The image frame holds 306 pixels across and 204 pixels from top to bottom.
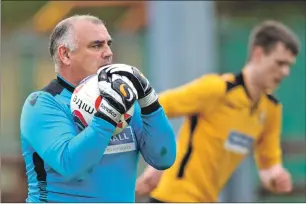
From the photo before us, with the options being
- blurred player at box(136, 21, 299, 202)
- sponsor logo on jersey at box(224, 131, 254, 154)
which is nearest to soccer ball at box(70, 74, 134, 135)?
blurred player at box(136, 21, 299, 202)

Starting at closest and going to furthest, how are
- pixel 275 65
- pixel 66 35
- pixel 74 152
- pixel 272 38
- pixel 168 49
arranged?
1. pixel 74 152
2. pixel 66 35
3. pixel 275 65
4. pixel 272 38
5. pixel 168 49

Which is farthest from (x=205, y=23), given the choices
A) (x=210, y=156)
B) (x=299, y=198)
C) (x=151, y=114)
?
(x=151, y=114)

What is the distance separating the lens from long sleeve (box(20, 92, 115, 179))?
2990mm

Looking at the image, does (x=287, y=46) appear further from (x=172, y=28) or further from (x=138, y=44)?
(x=138, y=44)

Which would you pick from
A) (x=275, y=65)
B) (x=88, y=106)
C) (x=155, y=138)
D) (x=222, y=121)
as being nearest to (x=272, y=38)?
(x=275, y=65)

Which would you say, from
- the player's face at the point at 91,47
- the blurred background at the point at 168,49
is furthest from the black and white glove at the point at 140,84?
the blurred background at the point at 168,49

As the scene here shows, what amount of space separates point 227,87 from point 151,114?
90.5 inches

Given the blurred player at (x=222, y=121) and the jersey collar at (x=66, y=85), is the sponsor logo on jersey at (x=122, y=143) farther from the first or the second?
the blurred player at (x=222, y=121)

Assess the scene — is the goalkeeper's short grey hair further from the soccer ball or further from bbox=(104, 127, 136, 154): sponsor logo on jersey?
bbox=(104, 127, 136, 154): sponsor logo on jersey

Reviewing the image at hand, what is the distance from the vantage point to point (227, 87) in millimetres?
5465

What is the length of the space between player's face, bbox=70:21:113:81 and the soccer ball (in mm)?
50

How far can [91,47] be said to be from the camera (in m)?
3.19

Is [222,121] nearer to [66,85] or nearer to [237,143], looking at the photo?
[237,143]

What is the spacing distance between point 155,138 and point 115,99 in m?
0.31
